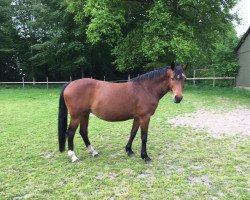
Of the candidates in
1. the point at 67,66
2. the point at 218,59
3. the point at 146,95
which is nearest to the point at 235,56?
the point at 218,59

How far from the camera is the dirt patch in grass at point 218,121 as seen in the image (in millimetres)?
7992

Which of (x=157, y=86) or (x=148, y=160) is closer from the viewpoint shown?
(x=148, y=160)

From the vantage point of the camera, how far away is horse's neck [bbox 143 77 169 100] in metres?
5.62

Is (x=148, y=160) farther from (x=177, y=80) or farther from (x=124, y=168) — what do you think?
(x=177, y=80)

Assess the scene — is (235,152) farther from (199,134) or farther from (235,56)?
(235,56)

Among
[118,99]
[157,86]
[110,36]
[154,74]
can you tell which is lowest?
[118,99]

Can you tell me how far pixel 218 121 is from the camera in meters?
9.47

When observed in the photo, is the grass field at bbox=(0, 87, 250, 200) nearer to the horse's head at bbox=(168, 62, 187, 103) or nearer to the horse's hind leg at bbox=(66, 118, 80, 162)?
the horse's hind leg at bbox=(66, 118, 80, 162)

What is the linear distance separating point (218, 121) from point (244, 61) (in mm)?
15264

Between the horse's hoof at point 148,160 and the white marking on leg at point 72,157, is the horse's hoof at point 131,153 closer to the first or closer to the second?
the horse's hoof at point 148,160

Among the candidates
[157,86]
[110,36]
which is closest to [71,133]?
[157,86]

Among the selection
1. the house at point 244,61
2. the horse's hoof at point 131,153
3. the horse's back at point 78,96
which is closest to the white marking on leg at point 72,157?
the horse's back at point 78,96

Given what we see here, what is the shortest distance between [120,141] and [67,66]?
18788mm

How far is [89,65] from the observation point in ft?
85.0
